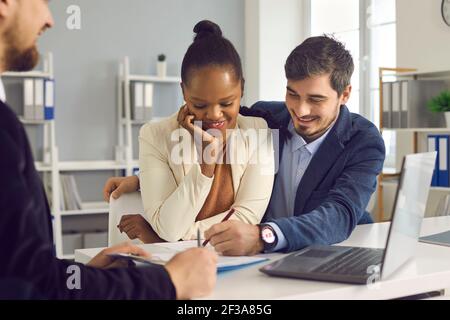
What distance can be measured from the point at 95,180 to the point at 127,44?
3.67 feet

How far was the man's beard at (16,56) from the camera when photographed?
103 cm

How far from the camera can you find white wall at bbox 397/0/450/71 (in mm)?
4191

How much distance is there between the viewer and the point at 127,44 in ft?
17.0

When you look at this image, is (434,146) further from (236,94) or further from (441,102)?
(236,94)

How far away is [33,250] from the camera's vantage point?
873 millimetres

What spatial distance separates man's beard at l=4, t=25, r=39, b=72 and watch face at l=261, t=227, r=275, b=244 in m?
0.64

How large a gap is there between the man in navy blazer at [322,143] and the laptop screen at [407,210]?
32cm

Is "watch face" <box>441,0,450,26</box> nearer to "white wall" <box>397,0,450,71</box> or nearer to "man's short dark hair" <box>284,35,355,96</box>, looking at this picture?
"white wall" <box>397,0,450,71</box>

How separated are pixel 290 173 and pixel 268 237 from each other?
0.50m

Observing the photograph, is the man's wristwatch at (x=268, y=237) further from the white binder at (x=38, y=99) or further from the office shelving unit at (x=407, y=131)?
the white binder at (x=38, y=99)

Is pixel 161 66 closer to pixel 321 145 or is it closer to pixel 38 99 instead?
pixel 38 99

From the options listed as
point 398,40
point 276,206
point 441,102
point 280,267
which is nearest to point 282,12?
point 398,40

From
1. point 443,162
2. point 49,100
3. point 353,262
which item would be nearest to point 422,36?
point 443,162

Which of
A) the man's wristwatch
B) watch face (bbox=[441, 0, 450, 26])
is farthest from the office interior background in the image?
the man's wristwatch
